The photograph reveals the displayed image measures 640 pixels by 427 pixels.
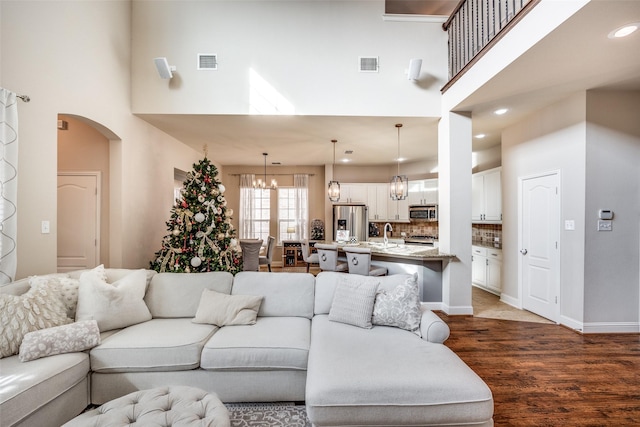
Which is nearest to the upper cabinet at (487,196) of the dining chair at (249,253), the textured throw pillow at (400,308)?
the textured throw pillow at (400,308)

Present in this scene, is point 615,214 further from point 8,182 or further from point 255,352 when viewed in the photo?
point 8,182

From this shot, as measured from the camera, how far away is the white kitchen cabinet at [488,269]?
5154 millimetres

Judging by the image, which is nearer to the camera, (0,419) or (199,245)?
(0,419)

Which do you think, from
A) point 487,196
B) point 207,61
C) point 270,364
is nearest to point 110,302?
point 270,364

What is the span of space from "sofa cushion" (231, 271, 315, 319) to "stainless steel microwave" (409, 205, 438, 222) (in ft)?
15.8

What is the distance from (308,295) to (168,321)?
1.28m

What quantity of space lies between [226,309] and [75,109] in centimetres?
286

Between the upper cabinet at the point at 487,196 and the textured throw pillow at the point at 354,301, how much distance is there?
3.88 meters

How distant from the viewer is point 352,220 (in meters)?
7.57

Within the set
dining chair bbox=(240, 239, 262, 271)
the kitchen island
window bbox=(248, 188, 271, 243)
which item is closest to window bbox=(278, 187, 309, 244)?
window bbox=(248, 188, 271, 243)

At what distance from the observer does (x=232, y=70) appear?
425cm

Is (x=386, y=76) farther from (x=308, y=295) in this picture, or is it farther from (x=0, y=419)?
(x=0, y=419)

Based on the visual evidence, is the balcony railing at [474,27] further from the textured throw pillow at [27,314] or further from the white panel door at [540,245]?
the textured throw pillow at [27,314]

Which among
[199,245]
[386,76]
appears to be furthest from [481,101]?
[199,245]
